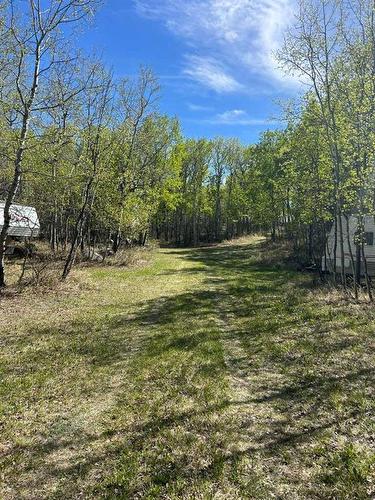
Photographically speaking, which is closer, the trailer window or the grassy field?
the grassy field

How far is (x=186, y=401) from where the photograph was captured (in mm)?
6578

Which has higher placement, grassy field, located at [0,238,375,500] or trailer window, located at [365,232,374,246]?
trailer window, located at [365,232,374,246]

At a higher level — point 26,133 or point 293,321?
point 26,133

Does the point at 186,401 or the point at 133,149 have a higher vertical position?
the point at 133,149

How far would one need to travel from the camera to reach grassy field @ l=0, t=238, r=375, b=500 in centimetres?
454

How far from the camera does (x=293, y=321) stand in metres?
11.8

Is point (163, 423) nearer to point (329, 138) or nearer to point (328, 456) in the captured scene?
point (328, 456)

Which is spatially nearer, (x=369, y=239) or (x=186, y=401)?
(x=186, y=401)

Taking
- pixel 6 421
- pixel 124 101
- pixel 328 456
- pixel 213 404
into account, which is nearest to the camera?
pixel 328 456

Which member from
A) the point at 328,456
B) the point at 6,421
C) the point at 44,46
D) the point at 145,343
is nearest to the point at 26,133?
the point at 44,46

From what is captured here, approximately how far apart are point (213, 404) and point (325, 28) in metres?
14.9

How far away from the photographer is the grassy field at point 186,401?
4.54 meters

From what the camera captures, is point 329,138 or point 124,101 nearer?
point 329,138

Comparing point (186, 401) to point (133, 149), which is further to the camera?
point (133, 149)
